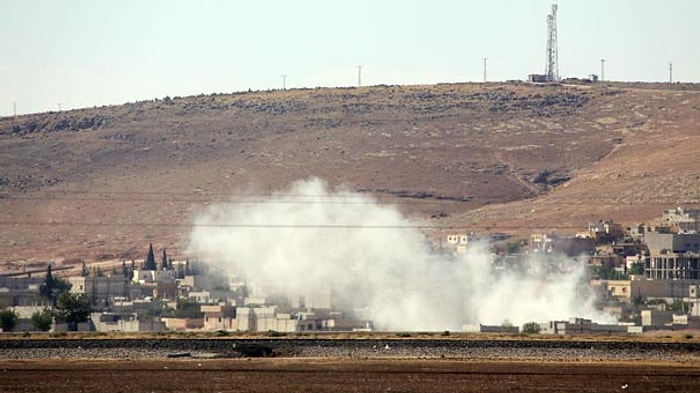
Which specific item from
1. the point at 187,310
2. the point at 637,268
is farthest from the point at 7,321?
the point at 637,268

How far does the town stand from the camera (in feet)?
416

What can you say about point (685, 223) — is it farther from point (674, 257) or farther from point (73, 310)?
point (73, 310)

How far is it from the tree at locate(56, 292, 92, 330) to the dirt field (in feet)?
116

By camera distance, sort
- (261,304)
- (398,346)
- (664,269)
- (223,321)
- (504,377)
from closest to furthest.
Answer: (504,377)
(398,346)
(223,321)
(261,304)
(664,269)

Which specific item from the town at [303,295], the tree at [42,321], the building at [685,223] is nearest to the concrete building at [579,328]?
the town at [303,295]

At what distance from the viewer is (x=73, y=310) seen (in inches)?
5103

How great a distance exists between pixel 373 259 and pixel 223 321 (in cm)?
2089

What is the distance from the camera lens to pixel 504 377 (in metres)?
79.4

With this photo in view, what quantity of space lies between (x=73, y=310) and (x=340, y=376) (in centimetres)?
5359

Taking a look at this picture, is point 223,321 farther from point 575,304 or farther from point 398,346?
point 398,346

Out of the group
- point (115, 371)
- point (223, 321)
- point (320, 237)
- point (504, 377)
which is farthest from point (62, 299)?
point (504, 377)

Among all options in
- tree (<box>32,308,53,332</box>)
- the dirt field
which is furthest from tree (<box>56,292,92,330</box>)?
the dirt field

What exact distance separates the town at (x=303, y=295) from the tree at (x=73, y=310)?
7 cm

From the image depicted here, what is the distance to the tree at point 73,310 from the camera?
421 feet
